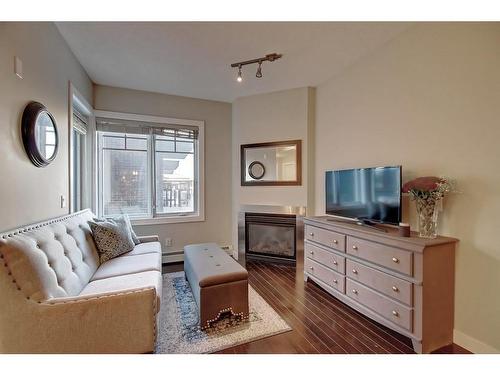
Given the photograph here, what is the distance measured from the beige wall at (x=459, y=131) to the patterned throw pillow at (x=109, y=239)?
2.87 meters

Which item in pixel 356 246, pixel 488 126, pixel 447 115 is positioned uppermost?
pixel 447 115

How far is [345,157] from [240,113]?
1.86 meters

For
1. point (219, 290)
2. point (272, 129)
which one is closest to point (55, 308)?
point (219, 290)

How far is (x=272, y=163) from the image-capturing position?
3.59 meters

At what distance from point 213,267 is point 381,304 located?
4.78 ft

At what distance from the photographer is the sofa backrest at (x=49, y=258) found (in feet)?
3.99

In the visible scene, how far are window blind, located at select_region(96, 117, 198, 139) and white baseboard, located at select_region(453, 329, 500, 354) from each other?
3.83 metres

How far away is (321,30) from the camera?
2.09 metres

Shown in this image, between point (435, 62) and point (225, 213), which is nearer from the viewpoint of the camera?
point (435, 62)

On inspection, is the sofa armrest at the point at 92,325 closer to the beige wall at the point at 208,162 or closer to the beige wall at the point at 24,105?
the beige wall at the point at 24,105

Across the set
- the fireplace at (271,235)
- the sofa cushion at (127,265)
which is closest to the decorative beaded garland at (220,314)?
the sofa cushion at (127,265)

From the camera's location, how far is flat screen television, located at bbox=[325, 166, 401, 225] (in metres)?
1.97
